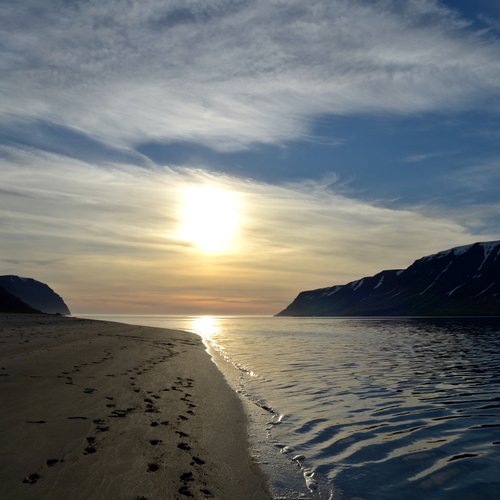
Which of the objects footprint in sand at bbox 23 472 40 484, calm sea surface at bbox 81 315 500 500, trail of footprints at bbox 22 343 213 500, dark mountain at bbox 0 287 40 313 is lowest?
calm sea surface at bbox 81 315 500 500

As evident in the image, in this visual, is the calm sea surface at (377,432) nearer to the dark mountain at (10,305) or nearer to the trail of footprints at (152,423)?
the trail of footprints at (152,423)

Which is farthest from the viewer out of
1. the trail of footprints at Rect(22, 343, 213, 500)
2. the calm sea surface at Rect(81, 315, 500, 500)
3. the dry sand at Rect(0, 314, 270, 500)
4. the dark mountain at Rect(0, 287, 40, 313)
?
the dark mountain at Rect(0, 287, 40, 313)

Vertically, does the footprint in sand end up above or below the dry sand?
above

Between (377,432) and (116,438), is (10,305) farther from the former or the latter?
(377,432)

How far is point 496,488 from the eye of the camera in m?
10.4

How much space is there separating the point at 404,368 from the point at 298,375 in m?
9.41

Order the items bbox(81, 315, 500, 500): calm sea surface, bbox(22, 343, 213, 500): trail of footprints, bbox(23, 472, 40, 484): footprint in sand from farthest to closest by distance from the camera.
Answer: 1. bbox(81, 315, 500, 500): calm sea surface
2. bbox(22, 343, 213, 500): trail of footprints
3. bbox(23, 472, 40, 484): footprint in sand

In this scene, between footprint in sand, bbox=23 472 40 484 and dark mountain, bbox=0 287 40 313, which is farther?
dark mountain, bbox=0 287 40 313

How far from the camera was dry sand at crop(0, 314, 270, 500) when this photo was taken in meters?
8.80

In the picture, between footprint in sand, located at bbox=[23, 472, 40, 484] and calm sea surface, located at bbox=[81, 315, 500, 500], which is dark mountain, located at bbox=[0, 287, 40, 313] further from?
footprint in sand, located at bbox=[23, 472, 40, 484]

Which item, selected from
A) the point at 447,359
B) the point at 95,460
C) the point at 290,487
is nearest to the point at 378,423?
the point at 290,487

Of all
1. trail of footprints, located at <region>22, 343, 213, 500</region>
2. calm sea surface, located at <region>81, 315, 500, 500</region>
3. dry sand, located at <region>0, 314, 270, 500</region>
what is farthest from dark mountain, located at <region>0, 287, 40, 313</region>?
dry sand, located at <region>0, 314, 270, 500</region>

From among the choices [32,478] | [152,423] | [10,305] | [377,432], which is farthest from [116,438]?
[10,305]

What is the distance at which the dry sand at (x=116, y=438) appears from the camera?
8805mm
